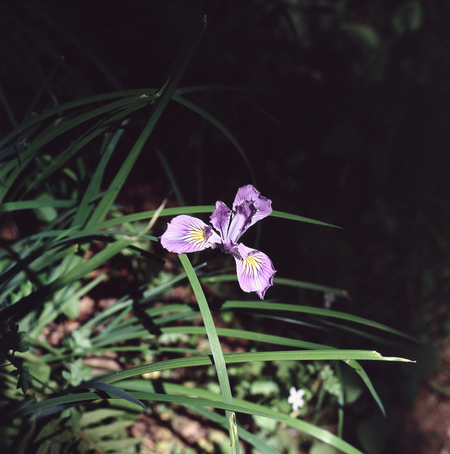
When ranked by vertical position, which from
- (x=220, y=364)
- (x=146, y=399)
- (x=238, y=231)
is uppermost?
(x=238, y=231)

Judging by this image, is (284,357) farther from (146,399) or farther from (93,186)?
(93,186)

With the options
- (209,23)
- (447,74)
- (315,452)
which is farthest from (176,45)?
(447,74)

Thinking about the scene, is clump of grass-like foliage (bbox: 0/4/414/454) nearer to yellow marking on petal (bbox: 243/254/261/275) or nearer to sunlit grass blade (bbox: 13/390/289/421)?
sunlit grass blade (bbox: 13/390/289/421)

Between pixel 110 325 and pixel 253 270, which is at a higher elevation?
pixel 253 270

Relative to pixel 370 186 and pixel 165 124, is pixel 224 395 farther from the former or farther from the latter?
pixel 370 186

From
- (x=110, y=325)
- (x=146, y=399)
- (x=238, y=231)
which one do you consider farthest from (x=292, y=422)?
(x=110, y=325)

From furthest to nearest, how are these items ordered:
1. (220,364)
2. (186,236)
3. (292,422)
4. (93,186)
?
(93,186) < (292,422) < (186,236) < (220,364)
